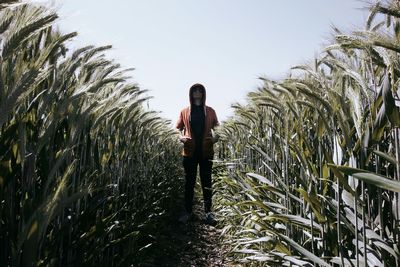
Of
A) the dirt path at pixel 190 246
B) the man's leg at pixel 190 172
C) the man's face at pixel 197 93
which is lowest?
the dirt path at pixel 190 246

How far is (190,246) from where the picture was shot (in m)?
5.21

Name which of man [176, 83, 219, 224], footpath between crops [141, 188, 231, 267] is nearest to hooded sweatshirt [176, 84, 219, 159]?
man [176, 83, 219, 224]

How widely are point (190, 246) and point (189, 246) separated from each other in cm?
3

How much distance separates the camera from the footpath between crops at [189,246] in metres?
4.57

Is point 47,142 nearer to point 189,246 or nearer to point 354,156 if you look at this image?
point 354,156

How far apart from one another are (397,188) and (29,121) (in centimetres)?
154

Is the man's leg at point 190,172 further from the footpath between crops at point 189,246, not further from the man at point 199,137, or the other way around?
the footpath between crops at point 189,246

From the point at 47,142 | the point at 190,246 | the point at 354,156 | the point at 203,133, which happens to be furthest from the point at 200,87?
the point at 354,156

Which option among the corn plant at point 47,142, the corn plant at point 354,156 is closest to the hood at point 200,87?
the corn plant at point 47,142

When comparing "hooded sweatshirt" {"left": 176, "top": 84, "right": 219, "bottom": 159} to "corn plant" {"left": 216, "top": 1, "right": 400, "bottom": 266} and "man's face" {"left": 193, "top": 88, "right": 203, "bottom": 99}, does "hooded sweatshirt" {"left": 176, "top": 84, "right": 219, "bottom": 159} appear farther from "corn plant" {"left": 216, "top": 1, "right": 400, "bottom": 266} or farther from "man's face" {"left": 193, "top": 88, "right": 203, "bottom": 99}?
"corn plant" {"left": 216, "top": 1, "right": 400, "bottom": 266}

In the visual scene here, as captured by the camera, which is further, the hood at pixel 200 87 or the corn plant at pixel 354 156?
the hood at pixel 200 87

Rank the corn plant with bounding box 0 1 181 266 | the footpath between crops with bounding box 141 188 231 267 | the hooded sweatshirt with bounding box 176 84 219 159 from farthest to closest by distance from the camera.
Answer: the hooded sweatshirt with bounding box 176 84 219 159 → the footpath between crops with bounding box 141 188 231 267 → the corn plant with bounding box 0 1 181 266

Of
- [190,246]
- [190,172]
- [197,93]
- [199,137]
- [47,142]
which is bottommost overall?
[190,246]

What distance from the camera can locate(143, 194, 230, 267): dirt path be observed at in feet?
15.0
